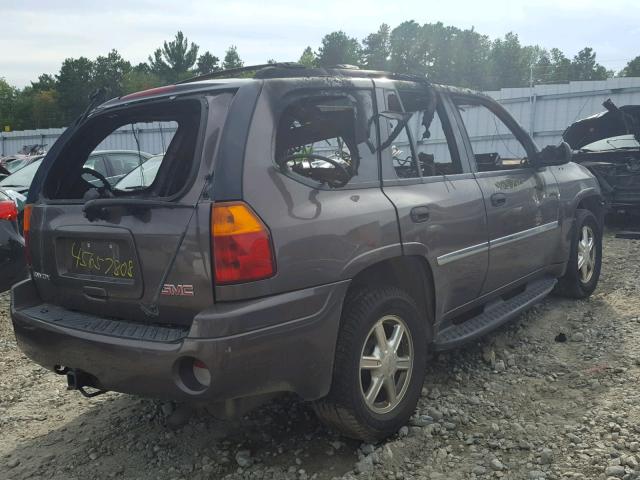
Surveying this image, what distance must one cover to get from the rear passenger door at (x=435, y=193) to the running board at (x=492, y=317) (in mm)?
162

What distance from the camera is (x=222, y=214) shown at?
2.23 meters

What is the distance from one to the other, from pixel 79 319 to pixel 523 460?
223 cm

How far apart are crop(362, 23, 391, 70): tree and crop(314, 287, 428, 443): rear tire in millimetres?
97933

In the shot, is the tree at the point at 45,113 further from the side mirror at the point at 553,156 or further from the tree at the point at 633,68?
the tree at the point at 633,68

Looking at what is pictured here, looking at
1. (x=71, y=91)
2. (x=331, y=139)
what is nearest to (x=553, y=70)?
(x=71, y=91)

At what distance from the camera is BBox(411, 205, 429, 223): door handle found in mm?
2916

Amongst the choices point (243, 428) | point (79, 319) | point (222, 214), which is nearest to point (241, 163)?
point (222, 214)

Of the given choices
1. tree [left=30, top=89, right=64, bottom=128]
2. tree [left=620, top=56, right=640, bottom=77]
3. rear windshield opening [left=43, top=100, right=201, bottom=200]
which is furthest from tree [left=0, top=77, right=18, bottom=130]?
tree [left=620, top=56, right=640, bottom=77]

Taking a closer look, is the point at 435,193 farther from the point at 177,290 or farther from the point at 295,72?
the point at 177,290

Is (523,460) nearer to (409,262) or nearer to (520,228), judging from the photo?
(409,262)

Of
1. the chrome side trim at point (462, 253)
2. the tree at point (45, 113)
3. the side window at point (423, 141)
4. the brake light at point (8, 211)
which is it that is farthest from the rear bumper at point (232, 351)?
the tree at point (45, 113)

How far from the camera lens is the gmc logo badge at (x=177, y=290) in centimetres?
Result: 229

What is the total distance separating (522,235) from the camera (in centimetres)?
391

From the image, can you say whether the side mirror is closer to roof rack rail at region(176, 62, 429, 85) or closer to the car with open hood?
roof rack rail at region(176, 62, 429, 85)
